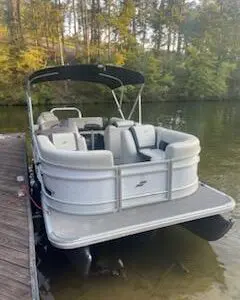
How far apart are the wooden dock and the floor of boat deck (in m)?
0.30

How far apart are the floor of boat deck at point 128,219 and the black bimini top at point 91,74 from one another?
2607 millimetres

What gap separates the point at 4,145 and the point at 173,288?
5918 mm

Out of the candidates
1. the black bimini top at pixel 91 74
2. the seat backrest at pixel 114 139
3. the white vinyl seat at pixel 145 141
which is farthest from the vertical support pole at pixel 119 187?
the black bimini top at pixel 91 74

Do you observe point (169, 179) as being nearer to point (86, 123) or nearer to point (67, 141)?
point (67, 141)

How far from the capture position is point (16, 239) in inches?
138

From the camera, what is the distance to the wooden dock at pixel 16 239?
2.77m

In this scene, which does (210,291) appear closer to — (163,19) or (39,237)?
(39,237)

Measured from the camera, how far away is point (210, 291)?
11.9 feet

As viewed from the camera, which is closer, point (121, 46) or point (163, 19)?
point (121, 46)

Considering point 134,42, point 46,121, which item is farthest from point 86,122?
point 134,42

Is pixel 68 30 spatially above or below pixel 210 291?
above

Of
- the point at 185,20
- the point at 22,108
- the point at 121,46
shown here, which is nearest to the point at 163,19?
the point at 185,20

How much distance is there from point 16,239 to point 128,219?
1277 millimetres

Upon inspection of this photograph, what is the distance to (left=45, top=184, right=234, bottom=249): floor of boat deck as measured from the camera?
11.1 ft
